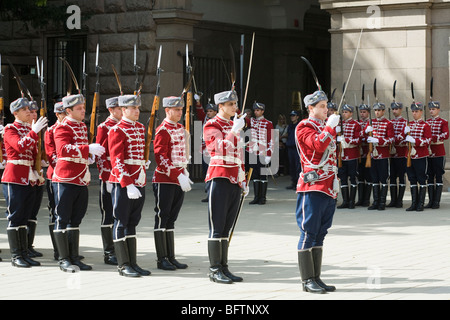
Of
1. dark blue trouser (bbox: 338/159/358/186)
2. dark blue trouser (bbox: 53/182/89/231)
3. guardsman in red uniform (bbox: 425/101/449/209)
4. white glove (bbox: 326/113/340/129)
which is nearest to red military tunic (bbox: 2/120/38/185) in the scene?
dark blue trouser (bbox: 53/182/89/231)

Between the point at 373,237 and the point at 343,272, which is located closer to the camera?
the point at 343,272

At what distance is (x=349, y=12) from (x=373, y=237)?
8.15 metres

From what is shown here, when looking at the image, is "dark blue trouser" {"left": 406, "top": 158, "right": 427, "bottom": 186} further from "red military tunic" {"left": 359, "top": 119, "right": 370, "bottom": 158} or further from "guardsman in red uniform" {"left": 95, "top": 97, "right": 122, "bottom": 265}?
"guardsman in red uniform" {"left": 95, "top": 97, "right": 122, "bottom": 265}

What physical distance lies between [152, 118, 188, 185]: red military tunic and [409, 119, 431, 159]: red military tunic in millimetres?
6992

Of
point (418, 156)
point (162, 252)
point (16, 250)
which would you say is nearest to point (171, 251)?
point (162, 252)

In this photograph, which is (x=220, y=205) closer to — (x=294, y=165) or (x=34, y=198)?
(x=34, y=198)

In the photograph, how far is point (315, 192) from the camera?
8.14 meters

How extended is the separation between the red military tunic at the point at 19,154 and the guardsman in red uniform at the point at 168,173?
1492 millimetres

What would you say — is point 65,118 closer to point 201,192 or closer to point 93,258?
point 93,258

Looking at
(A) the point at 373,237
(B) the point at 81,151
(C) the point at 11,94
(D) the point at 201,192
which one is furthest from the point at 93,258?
(C) the point at 11,94

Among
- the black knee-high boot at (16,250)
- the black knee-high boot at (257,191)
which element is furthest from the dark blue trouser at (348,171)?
the black knee-high boot at (16,250)

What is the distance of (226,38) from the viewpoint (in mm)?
23188

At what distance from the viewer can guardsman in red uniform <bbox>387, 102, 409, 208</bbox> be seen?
1586 cm

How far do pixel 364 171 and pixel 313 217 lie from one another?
8.33 m
